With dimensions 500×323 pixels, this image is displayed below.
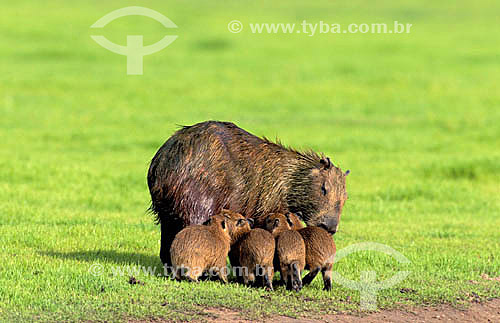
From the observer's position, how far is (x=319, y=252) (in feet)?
28.0

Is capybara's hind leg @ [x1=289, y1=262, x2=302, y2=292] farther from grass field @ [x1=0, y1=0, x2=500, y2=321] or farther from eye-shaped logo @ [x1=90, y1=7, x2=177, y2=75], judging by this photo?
eye-shaped logo @ [x1=90, y1=7, x2=177, y2=75]

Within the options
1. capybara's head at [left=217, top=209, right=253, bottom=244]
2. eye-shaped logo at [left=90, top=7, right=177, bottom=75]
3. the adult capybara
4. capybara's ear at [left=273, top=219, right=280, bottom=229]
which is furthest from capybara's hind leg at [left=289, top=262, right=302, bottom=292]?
eye-shaped logo at [left=90, top=7, right=177, bottom=75]

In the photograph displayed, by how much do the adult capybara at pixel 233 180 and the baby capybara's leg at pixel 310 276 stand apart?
680mm

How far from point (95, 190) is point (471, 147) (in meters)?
10.1

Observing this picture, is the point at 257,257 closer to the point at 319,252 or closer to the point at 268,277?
the point at 268,277

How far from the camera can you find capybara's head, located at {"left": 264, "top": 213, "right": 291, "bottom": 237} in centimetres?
873

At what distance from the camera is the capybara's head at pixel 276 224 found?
344 inches

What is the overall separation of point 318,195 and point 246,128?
13583 millimetres

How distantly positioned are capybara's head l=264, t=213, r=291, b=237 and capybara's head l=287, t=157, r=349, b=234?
0.37 metres

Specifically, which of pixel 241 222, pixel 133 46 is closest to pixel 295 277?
pixel 241 222

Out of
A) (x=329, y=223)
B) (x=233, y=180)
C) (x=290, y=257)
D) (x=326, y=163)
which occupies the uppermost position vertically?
(x=326, y=163)

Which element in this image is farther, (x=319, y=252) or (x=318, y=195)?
(x=318, y=195)

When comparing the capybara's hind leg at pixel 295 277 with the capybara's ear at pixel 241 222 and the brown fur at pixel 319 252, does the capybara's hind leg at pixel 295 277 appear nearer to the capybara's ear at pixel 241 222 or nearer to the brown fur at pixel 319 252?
the brown fur at pixel 319 252

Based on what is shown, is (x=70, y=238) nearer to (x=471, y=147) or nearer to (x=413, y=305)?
(x=413, y=305)
